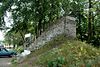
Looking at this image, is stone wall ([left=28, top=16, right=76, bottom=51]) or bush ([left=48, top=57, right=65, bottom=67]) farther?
stone wall ([left=28, top=16, right=76, bottom=51])

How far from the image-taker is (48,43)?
45.8 feet

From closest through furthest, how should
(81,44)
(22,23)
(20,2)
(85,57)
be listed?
1. (85,57)
2. (81,44)
3. (20,2)
4. (22,23)

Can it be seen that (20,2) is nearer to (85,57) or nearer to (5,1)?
(5,1)

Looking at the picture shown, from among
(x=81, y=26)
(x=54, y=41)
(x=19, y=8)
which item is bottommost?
(x=54, y=41)

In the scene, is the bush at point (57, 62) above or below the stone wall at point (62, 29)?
below

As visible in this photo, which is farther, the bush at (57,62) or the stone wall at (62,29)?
the stone wall at (62,29)

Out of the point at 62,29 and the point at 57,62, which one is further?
the point at 62,29

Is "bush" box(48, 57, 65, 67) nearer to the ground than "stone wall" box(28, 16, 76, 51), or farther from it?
nearer to the ground

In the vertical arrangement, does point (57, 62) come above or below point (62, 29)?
below

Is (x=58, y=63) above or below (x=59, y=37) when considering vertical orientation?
below

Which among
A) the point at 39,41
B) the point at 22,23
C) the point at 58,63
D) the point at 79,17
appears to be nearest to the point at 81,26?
→ the point at 79,17

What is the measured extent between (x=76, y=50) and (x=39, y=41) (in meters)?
4.18

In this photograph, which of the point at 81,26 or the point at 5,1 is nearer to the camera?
the point at 81,26

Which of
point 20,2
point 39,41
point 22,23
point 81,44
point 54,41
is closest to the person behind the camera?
point 81,44
